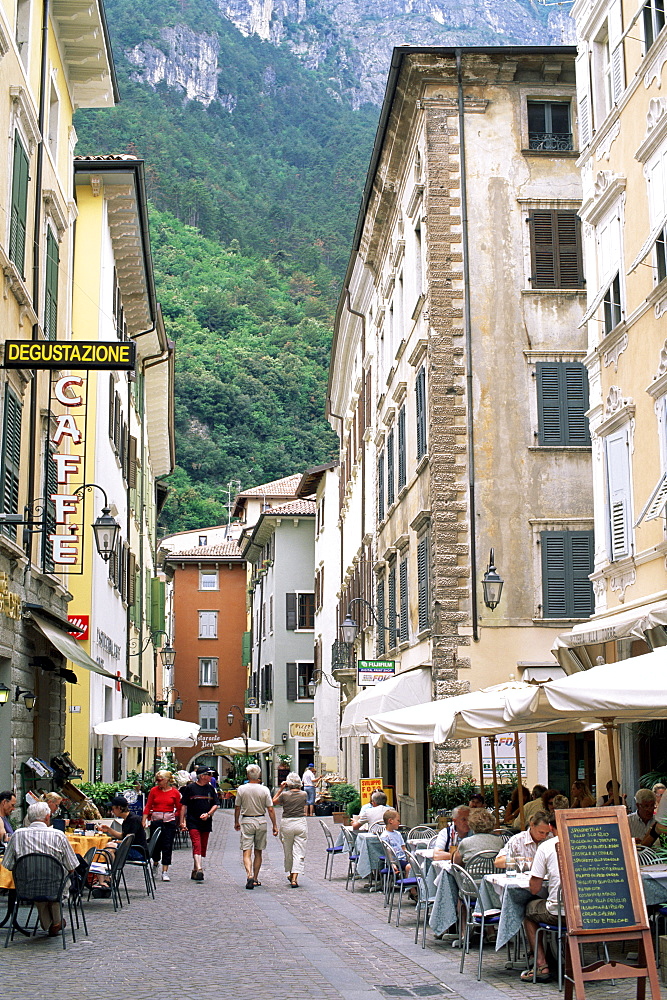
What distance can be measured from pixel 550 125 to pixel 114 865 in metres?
Result: 17.0

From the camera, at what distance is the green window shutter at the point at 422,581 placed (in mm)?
24342

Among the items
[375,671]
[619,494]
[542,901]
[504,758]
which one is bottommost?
[542,901]

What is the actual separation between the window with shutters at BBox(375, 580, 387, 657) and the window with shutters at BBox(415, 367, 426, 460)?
21.2 ft

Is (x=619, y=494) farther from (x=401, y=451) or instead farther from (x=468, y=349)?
(x=401, y=451)

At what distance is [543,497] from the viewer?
76.4 feet

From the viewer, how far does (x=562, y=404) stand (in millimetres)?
23453

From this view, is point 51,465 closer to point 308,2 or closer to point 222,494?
point 222,494

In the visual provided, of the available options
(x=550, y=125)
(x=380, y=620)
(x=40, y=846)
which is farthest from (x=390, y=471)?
(x=40, y=846)

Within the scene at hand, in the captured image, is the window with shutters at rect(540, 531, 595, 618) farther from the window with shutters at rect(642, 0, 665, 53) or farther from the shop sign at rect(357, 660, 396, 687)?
the window with shutters at rect(642, 0, 665, 53)

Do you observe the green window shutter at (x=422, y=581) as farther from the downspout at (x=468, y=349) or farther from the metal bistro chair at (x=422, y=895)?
the metal bistro chair at (x=422, y=895)

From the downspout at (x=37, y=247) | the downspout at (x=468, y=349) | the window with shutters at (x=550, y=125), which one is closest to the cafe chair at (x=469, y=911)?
the downspout at (x=37, y=247)

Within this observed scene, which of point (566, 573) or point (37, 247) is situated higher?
point (37, 247)

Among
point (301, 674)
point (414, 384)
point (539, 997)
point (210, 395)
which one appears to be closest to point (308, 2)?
point (210, 395)

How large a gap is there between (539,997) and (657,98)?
1088 centimetres
